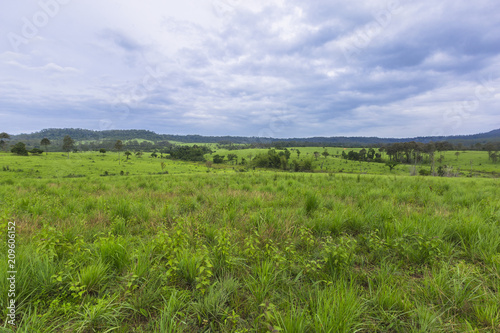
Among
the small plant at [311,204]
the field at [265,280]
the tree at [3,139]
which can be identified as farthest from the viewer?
the tree at [3,139]

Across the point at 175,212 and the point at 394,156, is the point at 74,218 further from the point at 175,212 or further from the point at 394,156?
the point at 394,156

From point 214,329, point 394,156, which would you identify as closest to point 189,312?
point 214,329

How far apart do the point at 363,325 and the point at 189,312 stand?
219 centimetres

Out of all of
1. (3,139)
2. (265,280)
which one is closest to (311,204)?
(265,280)

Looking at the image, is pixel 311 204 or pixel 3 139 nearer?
pixel 311 204

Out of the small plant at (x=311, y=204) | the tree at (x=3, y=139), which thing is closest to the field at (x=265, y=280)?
the small plant at (x=311, y=204)

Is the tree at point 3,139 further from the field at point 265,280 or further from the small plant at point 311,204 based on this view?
the small plant at point 311,204

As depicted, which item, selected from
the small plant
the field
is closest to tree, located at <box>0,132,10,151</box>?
the field

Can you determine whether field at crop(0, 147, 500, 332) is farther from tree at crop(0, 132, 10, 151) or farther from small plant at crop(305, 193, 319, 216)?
tree at crop(0, 132, 10, 151)

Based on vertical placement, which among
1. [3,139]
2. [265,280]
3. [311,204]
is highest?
[3,139]

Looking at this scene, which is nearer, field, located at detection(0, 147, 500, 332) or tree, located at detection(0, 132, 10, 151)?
field, located at detection(0, 147, 500, 332)

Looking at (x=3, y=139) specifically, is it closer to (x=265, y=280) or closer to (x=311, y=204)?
(x=311, y=204)

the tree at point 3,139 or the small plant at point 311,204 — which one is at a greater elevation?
the tree at point 3,139

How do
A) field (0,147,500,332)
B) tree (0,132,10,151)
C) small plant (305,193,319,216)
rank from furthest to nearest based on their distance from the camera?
tree (0,132,10,151), small plant (305,193,319,216), field (0,147,500,332)
